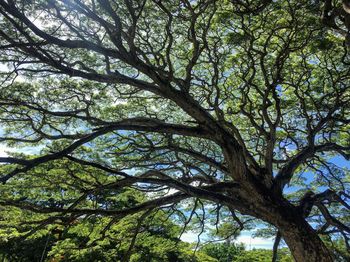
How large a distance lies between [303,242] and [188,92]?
3068 millimetres

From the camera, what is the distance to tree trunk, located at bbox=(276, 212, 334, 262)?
205 inches

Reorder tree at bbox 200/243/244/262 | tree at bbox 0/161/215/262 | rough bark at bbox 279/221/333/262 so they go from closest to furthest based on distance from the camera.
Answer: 1. rough bark at bbox 279/221/333/262
2. tree at bbox 0/161/215/262
3. tree at bbox 200/243/244/262

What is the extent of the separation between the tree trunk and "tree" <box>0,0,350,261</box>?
16 mm

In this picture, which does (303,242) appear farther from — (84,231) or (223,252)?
(223,252)

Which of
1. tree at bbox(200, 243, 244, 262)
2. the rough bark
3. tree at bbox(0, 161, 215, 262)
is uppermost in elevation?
tree at bbox(200, 243, 244, 262)

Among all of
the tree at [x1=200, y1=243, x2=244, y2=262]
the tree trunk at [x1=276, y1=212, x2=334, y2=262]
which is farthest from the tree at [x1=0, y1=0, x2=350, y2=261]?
the tree at [x1=200, y1=243, x2=244, y2=262]

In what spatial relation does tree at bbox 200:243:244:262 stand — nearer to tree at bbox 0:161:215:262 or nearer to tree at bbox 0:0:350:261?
tree at bbox 0:161:215:262

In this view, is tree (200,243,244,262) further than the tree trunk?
Yes

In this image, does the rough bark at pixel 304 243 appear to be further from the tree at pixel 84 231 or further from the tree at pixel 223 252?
A: the tree at pixel 223 252

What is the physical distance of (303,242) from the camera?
5320 mm

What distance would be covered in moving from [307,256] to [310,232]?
386 mm

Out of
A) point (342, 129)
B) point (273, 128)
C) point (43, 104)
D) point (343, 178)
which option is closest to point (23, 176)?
point (43, 104)

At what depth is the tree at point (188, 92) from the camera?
533cm

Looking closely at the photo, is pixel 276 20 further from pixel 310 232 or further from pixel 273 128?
pixel 310 232
